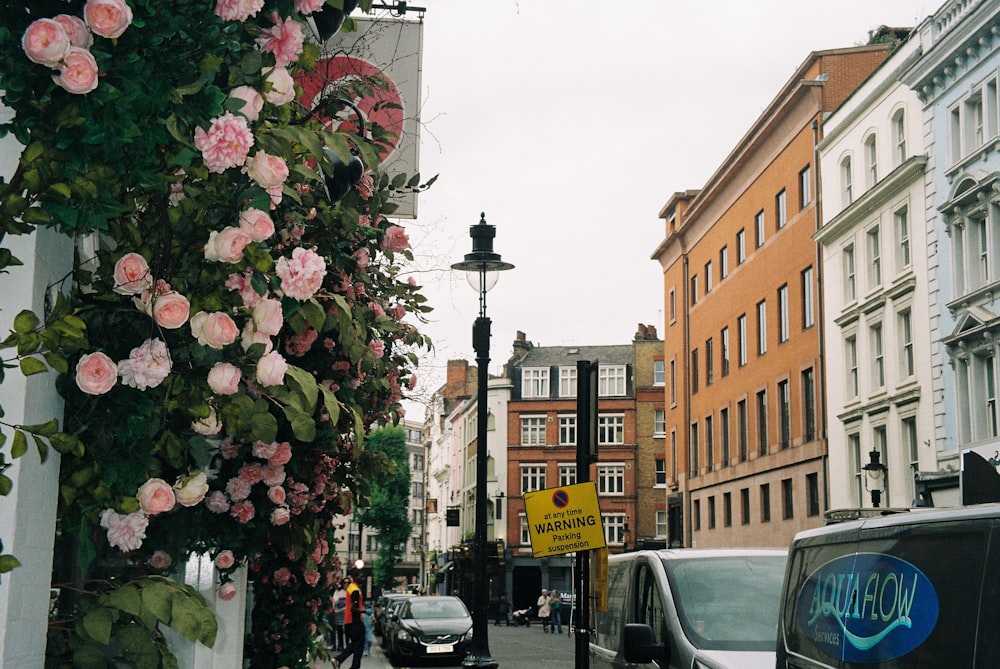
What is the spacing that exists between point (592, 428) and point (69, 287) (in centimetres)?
540

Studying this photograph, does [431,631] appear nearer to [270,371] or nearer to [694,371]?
[270,371]

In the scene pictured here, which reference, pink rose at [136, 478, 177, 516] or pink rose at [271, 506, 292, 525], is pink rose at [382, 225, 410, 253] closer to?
pink rose at [271, 506, 292, 525]

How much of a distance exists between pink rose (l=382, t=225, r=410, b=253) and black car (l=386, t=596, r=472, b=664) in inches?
893

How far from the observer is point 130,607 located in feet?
10.9

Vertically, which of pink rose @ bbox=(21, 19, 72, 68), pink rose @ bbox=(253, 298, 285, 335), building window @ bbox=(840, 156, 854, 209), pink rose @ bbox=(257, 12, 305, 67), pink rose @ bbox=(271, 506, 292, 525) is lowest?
pink rose @ bbox=(271, 506, 292, 525)

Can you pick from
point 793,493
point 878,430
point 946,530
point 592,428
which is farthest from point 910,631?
point 793,493

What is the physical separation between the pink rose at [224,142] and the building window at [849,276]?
34.4 metres

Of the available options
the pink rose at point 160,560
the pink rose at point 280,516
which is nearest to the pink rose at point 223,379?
the pink rose at point 160,560

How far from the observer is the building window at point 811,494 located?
38688 millimetres

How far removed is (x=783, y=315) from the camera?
4209 cm

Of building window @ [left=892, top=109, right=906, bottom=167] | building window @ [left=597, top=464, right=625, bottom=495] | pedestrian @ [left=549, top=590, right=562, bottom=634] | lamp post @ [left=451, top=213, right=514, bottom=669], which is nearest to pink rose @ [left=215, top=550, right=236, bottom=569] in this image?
lamp post @ [left=451, top=213, right=514, bottom=669]

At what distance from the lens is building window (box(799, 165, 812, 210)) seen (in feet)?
130

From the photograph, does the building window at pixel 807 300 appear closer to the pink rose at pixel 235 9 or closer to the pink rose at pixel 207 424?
the pink rose at pixel 207 424

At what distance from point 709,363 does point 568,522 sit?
43.4 m
